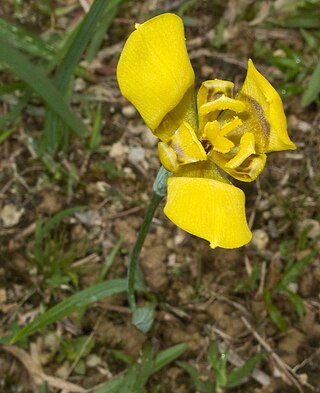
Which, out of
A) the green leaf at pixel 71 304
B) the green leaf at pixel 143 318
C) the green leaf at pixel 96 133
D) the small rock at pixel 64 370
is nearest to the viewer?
the green leaf at pixel 71 304

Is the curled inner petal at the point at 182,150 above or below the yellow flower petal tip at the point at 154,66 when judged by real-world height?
below

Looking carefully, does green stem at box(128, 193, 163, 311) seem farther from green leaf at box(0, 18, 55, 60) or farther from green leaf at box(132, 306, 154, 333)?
green leaf at box(0, 18, 55, 60)

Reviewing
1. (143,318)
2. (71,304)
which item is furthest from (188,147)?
(143,318)

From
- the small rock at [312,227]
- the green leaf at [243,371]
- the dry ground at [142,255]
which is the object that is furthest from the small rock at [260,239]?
the green leaf at [243,371]

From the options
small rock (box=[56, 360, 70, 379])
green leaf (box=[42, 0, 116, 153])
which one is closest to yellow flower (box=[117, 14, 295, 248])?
green leaf (box=[42, 0, 116, 153])

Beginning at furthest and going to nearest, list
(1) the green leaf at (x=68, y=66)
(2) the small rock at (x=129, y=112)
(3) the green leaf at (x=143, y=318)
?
1. (2) the small rock at (x=129, y=112)
2. (3) the green leaf at (x=143, y=318)
3. (1) the green leaf at (x=68, y=66)

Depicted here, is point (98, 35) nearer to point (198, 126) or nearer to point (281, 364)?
point (198, 126)

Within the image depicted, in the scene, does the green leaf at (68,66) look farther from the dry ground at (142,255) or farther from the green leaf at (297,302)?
the green leaf at (297,302)

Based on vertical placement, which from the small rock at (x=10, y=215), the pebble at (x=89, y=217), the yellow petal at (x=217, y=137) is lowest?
the pebble at (x=89, y=217)

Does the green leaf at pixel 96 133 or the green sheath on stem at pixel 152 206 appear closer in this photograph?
the green sheath on stem at pixel 152 206
